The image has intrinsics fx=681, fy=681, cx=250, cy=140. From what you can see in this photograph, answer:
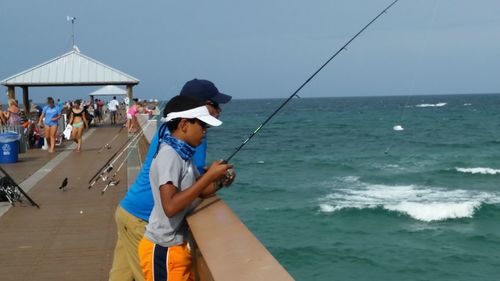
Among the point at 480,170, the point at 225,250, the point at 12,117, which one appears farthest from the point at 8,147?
the point at 480,170

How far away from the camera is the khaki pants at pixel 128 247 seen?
373 centimetres

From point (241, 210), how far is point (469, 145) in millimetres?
33992

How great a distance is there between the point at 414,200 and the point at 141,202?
23.6 metres

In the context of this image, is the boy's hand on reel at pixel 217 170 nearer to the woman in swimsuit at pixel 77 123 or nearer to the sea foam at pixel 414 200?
the woman in swimsuit at pixel 77 123

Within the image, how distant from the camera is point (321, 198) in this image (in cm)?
2661

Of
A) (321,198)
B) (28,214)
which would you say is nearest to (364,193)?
(321,198)

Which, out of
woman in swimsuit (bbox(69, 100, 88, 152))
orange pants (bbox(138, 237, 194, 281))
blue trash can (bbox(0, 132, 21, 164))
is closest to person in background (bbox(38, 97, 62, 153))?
woman in swimsuit (bbox(69, 100, 88, 152))

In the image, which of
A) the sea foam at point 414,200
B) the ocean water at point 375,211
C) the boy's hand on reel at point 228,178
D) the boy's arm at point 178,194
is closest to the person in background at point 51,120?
the ocean water at point 375,211

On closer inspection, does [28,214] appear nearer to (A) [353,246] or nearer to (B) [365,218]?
(A) [353,246]

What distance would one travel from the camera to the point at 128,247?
3.87 m

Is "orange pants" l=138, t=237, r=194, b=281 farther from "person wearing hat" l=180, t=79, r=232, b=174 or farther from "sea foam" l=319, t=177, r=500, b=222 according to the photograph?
"sea foam" l=319, t=177, r=500, b=222

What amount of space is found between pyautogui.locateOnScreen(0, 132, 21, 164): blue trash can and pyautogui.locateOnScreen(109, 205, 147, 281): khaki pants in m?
12.5

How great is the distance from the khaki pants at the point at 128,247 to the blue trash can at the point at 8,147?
12473 millimetres

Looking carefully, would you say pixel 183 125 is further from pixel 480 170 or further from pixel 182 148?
pixel 480 170
